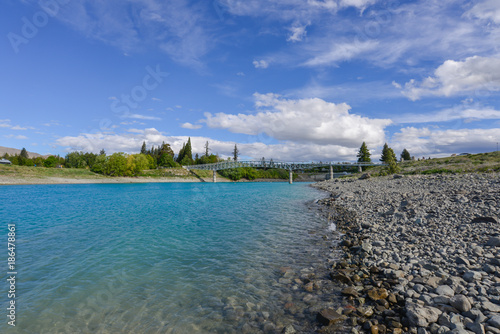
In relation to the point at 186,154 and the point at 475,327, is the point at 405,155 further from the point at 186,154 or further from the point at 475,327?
the point at 475,327

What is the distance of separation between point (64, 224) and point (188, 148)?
149499 mm

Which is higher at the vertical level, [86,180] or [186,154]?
[186,154]

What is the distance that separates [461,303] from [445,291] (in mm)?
695

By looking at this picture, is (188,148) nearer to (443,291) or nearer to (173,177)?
(173,177)

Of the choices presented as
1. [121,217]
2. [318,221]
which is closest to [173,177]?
[121,217]

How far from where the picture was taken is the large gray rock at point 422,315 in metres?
5.10

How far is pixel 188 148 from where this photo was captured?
164 metres

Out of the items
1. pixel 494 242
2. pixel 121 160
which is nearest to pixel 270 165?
pixel 121 160

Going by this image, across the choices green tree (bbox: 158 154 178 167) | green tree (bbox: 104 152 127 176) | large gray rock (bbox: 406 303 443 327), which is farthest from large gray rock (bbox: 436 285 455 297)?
green tree (bbox: 158 154 178 167)

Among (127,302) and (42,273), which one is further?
(42,273)

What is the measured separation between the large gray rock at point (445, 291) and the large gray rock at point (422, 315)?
2.63ft

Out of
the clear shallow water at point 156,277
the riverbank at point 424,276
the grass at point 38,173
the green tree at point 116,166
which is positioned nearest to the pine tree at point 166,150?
the green tree at point 116,166

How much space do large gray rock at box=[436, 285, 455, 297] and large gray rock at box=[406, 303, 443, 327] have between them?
0.80 m

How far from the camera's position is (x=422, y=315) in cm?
522
